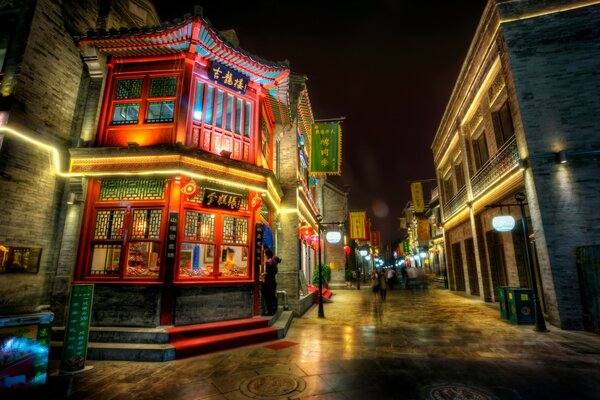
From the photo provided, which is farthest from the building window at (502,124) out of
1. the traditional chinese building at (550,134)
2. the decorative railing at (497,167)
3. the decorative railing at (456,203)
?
the decorative railing at (456,203)

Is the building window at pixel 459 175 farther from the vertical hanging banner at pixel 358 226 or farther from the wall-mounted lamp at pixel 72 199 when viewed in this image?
the wall-mounted lamp at pixel 72 199

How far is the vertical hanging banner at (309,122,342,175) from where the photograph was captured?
14.2 metres

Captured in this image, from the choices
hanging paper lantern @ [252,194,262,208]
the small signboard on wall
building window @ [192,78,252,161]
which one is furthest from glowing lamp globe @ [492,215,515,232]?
the small signboard on wall

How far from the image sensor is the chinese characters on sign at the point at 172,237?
25.1ft

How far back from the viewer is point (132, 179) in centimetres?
841

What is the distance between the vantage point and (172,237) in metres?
7.73

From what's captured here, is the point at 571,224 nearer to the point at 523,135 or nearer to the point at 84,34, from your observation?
the point at 523,135

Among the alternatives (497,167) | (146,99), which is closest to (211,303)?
(146,99)

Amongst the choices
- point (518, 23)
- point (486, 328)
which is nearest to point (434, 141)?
point (518, 23)

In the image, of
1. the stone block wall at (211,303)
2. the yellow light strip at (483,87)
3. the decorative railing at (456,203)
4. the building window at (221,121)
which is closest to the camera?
the stone block wall at (211,303)

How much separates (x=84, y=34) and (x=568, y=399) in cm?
1392

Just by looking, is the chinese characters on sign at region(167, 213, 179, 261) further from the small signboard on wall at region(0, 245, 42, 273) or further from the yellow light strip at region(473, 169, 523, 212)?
the yellow light strip at region(473, 169, 523, 212)

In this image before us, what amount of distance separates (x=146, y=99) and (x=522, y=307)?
14.1 meters

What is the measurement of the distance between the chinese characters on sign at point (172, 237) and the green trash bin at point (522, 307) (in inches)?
432
